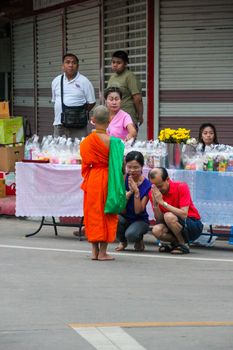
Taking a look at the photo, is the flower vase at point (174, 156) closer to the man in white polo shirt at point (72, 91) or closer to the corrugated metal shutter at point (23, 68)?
the man in white polo shirt at point (72, 91)

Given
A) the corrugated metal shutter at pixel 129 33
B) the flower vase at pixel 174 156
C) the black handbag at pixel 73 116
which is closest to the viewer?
the flower vase at pixel 174 156

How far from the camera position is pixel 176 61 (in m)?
15.3

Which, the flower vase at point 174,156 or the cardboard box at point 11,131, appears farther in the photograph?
the cardboard box at point 11,131

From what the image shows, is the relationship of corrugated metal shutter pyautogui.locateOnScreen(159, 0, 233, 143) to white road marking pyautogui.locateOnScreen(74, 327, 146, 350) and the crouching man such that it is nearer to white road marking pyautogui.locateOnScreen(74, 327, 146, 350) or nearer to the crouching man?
the crouching man

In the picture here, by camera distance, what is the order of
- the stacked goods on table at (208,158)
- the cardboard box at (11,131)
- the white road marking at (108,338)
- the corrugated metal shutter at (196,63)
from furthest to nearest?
1. the corrugated metal shutter at (196,63)
2. the cardboard box at (11,131)
3. the stacked goods on table at (208,158)
4. the white road marking at (108,338)

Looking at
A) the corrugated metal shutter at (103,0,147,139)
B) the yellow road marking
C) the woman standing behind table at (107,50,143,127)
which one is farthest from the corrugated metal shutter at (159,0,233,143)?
the yellow road marking

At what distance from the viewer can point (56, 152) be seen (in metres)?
12.0

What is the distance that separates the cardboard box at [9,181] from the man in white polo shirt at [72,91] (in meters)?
1.01

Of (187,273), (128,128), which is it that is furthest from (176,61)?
(187,273)

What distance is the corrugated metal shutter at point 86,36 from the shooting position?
1719 cm

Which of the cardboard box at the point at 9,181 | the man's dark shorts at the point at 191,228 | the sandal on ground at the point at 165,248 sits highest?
the cardboard box at the point at 9,181

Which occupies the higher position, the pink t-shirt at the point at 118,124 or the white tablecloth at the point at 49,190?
the pink t-shirt at the point at 118,124

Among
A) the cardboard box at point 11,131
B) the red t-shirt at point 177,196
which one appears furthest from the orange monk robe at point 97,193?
the cardboard box at point 11,131

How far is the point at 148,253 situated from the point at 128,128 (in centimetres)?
182
